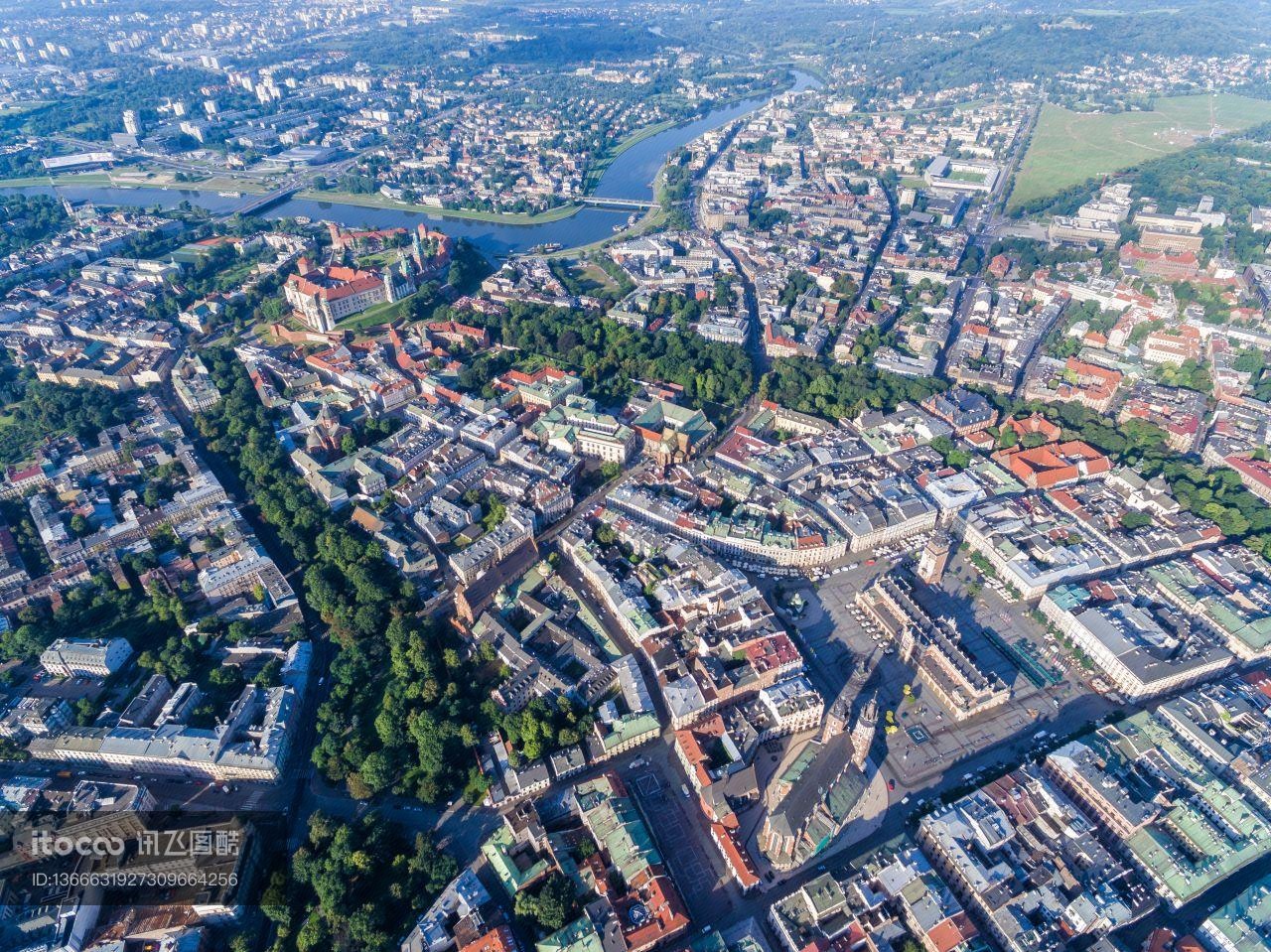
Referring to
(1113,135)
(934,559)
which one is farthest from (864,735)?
(1113,135)

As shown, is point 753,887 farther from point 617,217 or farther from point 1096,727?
point 617,217

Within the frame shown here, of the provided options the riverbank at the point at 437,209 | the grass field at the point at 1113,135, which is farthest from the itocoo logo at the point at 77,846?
the grass field at the point at 1113,135

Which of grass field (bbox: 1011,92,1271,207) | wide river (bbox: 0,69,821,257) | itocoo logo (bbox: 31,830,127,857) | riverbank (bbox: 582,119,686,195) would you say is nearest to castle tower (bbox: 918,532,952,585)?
itocoo logo (bbox: 31,830,127,857)

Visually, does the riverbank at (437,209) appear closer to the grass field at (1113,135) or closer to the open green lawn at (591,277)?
the open green lawn at (591,277)

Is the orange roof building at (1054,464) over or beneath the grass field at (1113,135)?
beneath

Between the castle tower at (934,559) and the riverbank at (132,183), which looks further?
the riverbank at (132,183)

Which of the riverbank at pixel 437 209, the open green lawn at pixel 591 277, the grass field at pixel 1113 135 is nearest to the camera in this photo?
the open green lawn at pixel 591 277

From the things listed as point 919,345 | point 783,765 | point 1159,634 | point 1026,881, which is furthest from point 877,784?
point 919,345
